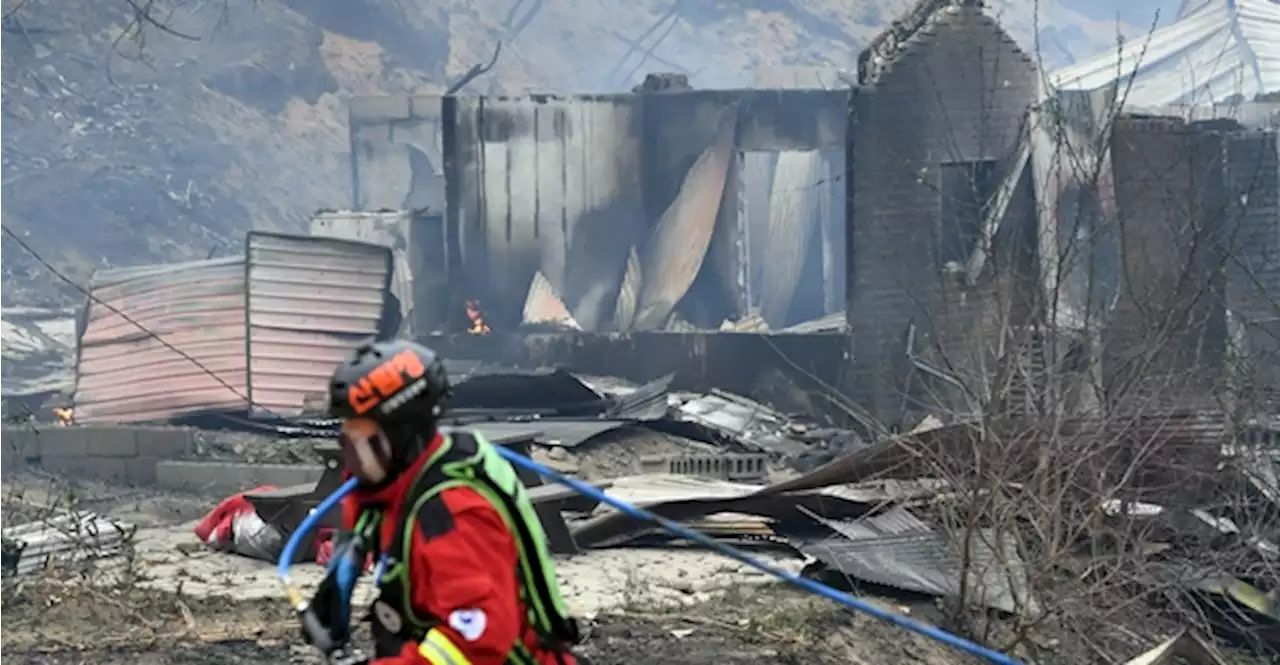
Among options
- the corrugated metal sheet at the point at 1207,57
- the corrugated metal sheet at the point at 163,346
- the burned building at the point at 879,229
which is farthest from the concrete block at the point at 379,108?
the corrugated metal sheet at the point at 163,346

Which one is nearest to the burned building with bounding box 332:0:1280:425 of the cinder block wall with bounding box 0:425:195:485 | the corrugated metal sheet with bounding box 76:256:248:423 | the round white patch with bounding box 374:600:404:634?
the corrugated metal sheet with bounding box 76:256:248:423

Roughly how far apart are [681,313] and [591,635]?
13185 mm

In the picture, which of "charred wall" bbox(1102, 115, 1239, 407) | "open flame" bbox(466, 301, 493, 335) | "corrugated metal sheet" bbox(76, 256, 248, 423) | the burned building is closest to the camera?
the burned building

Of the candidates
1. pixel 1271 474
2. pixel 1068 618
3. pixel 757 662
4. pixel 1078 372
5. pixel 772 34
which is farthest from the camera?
pixel 772 34

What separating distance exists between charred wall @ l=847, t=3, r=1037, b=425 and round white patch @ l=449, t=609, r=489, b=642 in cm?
1188

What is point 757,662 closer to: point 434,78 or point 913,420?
point 913,420

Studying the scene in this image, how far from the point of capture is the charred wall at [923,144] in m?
15.1

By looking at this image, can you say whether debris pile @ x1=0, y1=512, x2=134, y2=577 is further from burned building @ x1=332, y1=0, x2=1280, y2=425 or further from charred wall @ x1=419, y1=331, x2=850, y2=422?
charred wall @ x1=419, y1=331, x2=850, y2=422

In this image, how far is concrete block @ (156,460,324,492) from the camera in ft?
39.4

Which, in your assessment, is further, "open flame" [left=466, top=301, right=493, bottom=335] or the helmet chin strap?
"open flame" [left=466, top=301, right=493, bottom=335]

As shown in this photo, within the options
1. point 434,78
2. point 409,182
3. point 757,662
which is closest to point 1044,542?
point 757,662

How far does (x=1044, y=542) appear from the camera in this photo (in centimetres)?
730

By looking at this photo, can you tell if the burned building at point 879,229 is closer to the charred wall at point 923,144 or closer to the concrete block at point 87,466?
the charred wall at point 923,144

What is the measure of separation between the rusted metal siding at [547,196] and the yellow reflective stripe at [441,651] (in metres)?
17.0
